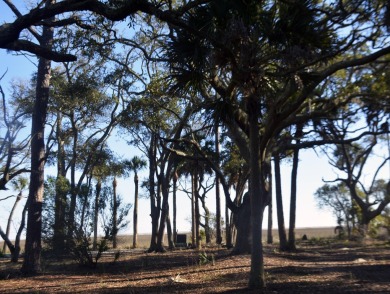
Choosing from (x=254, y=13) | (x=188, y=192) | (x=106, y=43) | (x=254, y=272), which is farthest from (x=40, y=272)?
(x=188, y=192)

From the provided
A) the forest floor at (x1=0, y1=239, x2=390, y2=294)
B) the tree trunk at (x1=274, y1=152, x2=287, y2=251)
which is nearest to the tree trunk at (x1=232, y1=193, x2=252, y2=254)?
the forest floor at (x1=0, y1=239, x2=390, y2=294)

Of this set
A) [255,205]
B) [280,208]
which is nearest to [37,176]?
[255,205]

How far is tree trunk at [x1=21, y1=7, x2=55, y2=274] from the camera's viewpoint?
16.1 metres

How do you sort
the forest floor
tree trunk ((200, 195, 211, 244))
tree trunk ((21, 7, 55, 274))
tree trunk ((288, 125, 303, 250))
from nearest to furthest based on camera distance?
the forest floor
tree trunk ((21, 7, 55, 274))
tree trunk ((288, 125, 303, 250))
tree trunk ((200, 195, 211, 244))

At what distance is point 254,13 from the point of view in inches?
372

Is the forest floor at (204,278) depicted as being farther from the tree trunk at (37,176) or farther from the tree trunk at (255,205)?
the tree trunk at (37,176)

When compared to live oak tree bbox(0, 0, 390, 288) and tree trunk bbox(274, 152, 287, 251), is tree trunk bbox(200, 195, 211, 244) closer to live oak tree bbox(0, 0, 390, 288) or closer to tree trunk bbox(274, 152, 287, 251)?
tree trunk bbox(274, 152, 287, 251)

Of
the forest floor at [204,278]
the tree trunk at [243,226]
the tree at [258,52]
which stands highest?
the tree at [258,52]

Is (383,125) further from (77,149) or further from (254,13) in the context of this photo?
(77,149)

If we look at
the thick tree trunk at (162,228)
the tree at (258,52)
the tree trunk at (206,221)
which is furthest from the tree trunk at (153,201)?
the tree at (258,52)

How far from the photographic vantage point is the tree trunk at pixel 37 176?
16.1 metres

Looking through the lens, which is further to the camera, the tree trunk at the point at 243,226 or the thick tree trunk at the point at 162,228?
the thick tree trunk at the point at 162,228

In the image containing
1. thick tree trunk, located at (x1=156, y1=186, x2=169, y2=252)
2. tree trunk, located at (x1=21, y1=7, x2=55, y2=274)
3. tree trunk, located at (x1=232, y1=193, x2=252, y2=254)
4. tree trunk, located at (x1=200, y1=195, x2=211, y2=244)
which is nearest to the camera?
tree trunk, located at (x1=21, y1=7, x2=55, y2=274)

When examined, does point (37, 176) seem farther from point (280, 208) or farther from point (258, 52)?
point (280, 208)
